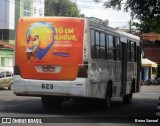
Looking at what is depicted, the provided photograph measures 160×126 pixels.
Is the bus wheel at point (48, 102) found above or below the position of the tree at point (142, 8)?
below

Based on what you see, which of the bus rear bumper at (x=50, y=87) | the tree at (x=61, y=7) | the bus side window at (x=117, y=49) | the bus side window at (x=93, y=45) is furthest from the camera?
the tree at (x=61, y=7)

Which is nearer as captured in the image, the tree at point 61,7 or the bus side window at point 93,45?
the bus side window at point 93,45

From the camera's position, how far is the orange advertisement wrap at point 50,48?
15797 millimetres

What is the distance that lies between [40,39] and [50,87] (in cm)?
162

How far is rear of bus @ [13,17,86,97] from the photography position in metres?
15.7

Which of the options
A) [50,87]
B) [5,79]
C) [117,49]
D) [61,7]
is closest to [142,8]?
[117,49]

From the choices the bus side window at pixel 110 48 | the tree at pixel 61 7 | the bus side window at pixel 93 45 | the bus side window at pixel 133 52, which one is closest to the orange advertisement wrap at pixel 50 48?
the bus side window at pixel 93 45

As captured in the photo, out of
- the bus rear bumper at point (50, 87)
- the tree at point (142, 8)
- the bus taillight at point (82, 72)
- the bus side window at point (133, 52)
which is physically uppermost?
the tree at point (142, 8)

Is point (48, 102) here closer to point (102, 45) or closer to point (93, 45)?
point (102, 45)

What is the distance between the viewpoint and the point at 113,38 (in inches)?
744

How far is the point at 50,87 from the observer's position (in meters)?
15.8

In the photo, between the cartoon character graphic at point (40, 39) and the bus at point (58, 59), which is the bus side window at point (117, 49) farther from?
the cartoon character graphic at point (40, 39)

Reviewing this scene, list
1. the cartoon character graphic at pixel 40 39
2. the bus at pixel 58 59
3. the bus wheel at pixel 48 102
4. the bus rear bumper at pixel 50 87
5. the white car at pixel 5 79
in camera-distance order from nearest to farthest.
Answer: the bus rear bumper at pixel 50 87 < the bus at pixel 58 59 < the cartoon character graphic at pixel 40 39 < the bus wheel at pixel 48 102 < the white car at pixel 5 79

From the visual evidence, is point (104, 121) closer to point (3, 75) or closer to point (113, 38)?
point (113, 38)
